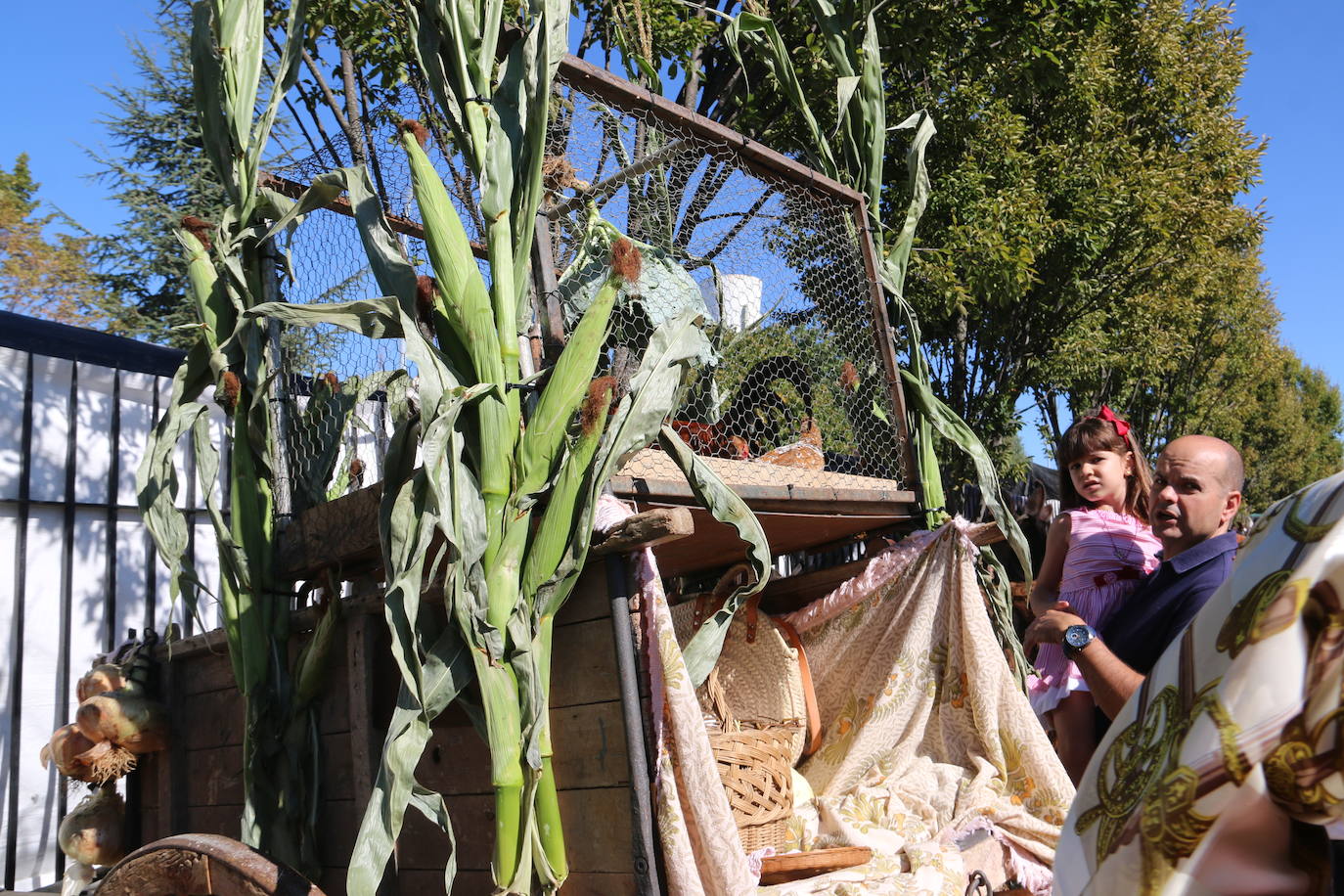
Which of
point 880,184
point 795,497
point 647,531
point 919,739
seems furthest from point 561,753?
point 880,184

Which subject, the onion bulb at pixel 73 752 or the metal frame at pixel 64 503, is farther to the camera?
the metal frame at pixel 64 503

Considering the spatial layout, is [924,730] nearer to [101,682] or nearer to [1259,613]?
[101,682]

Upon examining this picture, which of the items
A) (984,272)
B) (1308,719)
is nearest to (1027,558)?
(1308,719)

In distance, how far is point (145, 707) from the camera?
2.89m

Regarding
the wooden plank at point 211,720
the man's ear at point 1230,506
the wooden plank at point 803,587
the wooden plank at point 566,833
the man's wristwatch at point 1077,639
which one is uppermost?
the wooden plank at point 803,587

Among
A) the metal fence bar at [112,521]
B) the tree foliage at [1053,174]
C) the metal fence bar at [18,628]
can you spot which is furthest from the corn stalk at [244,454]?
the metal fence bar at [112,521]

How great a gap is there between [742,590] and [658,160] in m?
1.36

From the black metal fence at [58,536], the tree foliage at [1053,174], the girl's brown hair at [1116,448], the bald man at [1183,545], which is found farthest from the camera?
the tree foliage at [1053,174]

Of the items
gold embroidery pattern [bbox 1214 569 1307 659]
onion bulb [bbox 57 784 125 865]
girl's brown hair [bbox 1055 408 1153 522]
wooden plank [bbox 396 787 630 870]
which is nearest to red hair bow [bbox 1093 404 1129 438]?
girl's brown hair [bbox 1055 408 1153 522]

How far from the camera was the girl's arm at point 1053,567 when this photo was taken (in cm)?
290

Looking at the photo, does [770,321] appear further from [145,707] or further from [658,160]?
[145,707]

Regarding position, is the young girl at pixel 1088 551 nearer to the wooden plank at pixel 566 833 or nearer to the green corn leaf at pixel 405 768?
the wooden plank at pixel 566 833

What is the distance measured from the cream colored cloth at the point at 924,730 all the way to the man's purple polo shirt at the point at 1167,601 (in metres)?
0.81

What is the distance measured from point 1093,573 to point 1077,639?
882mm
